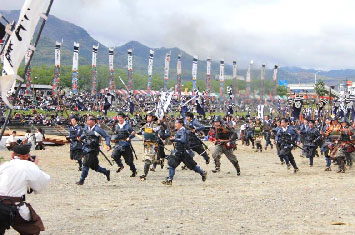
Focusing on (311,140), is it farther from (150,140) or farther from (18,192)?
(18,192)

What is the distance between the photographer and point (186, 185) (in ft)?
47.7

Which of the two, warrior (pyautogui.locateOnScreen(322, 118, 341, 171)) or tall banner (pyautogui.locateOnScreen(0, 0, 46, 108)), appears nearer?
tall banner (pyautogui.locateOnScreen(0, 0, 46, 108))

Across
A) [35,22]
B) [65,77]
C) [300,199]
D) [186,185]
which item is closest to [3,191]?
[35,22]

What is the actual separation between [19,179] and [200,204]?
215 inches

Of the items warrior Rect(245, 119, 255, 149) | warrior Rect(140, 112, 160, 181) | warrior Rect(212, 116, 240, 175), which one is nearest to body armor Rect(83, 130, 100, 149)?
warrior Rect(140, 112, 160, 181)

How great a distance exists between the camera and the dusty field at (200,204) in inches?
359

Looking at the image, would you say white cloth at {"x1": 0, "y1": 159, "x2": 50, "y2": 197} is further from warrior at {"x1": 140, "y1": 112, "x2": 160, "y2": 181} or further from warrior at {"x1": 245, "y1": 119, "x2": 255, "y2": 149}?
warrior at {"x1": 245, "y1": 119, "x2": 255, "y2": 149}

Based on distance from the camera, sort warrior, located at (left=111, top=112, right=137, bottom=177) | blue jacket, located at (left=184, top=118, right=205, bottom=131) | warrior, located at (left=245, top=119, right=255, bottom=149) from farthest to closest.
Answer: warrior, located at (left=245, top=119, right=255, bottom=149) < blue jacket, located at (left=184, top=118, right=205, bottom=131) < warrior, located at (left=111, top=112, right=137, bottom=177)

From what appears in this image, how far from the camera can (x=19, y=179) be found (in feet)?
21.7

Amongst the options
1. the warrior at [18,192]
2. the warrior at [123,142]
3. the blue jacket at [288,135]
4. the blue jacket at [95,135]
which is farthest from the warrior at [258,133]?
the warrior at [18,192]

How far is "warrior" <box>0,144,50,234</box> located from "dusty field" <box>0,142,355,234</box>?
2.06m

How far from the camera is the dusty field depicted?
9109 mm

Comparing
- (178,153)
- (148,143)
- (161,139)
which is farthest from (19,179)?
(161,139)

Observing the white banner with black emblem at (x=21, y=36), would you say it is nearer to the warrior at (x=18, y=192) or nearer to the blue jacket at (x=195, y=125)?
the warrior at (x=18, y=192)
